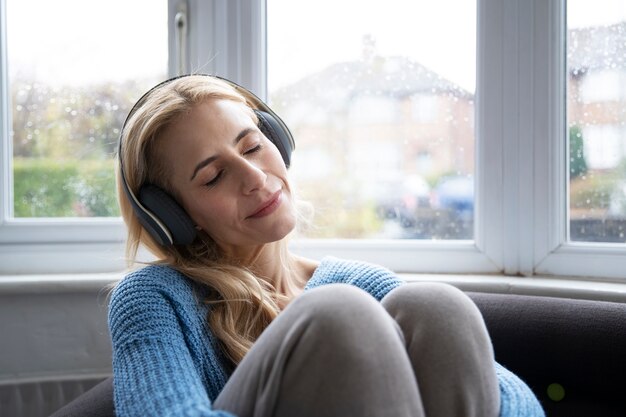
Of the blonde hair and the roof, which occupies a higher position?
the roof

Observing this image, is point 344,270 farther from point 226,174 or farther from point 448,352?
point 448,352

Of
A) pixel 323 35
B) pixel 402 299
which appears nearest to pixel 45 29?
pixel 323 35

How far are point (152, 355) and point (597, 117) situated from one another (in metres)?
1.12

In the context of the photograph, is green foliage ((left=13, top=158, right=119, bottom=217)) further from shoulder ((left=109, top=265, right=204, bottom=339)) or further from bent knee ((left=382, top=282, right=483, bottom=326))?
bent knee ((left=382, top=282, right=483, bottom=326))

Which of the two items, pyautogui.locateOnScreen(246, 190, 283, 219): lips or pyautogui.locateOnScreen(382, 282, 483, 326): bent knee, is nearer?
pyautogui.locateOnScreen(382, 282, 483, 326): bent knee

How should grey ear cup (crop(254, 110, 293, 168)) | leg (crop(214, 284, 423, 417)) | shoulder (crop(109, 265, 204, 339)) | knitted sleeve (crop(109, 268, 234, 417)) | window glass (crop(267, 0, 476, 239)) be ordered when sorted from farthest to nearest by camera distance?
window glass (crop(267, 0, 476, 239)) < grey ear cup (crop(254, 110, 293, 168)) < shoulder (crop(109, 265, 204, 339)) < knitted sleeve (crop(109, 268, 234, 417)) < leg (crop(214, 284, 423, 417))

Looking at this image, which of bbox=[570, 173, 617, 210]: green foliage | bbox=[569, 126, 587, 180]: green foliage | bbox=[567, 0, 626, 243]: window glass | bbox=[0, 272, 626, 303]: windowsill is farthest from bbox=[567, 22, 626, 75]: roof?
bbox=[0, 272, 626, 303]: windowsill

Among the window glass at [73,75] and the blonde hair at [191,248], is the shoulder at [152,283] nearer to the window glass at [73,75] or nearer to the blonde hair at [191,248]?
the blonde hair at [191,248]

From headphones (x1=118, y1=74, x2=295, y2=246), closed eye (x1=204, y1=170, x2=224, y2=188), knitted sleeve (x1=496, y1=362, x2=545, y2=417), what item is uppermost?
closed eye (x1=204, y1=170, x2=224, y2=188)

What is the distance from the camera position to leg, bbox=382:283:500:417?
2.65 ft

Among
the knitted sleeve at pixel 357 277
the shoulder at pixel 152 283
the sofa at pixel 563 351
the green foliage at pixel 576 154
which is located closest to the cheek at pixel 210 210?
the shoulder at pixel 152 283

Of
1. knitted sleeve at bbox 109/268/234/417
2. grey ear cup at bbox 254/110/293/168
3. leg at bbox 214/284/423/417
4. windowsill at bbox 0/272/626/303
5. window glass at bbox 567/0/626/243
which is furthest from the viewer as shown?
window glass at bbox 567/0/626/243

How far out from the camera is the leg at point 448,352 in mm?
807

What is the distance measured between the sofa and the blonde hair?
230 millimetres
